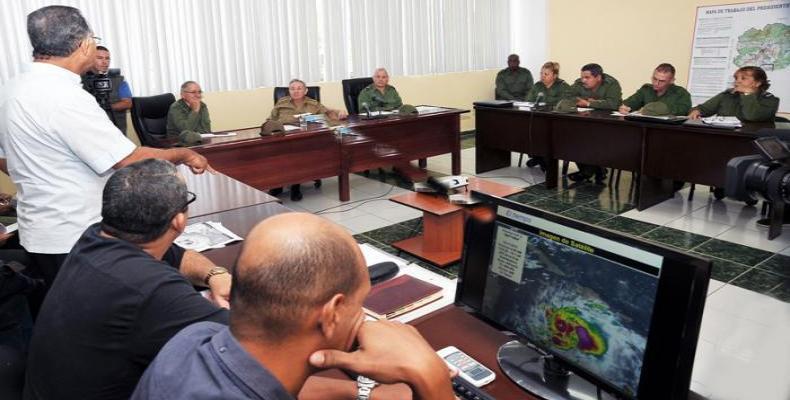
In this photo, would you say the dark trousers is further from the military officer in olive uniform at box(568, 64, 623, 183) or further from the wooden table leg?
the military officer in olive uniform at box(568, 64, 623, 183)

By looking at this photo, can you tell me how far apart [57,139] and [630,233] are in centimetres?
335

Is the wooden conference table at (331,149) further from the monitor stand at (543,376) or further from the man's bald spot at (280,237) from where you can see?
the man's bald spot at (280,237)

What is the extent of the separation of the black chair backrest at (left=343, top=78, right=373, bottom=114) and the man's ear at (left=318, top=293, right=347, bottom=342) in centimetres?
549

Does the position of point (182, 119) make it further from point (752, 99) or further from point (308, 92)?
point (752, 99)

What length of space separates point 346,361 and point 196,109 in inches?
179

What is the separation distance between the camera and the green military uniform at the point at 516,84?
777cm

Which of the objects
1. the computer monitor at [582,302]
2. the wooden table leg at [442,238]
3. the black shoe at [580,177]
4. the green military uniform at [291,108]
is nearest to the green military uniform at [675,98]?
the black shoe at [580,177]

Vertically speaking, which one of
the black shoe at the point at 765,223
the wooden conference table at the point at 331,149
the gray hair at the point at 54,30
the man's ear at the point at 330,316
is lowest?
the black shoe at the point at 765,223

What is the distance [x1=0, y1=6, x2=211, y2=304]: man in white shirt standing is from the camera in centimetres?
169

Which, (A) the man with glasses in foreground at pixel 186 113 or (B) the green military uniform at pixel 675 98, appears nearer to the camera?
(A) the man with glasses in foreground at pixel 186 113

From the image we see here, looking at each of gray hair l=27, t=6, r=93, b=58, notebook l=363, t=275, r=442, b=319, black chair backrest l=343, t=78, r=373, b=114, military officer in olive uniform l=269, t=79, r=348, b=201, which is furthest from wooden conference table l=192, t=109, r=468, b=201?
notebook l=363, t=275, r=442, b=319

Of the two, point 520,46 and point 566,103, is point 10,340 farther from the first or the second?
point 520,46

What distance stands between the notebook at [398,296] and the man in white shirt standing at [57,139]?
2.93 ft

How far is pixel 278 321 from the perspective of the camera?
729mm
